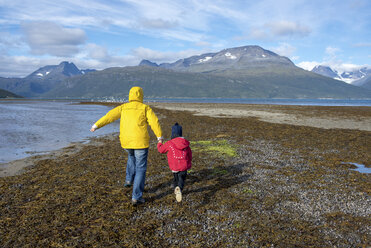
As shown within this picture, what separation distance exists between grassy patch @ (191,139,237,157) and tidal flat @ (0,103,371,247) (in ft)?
3.20

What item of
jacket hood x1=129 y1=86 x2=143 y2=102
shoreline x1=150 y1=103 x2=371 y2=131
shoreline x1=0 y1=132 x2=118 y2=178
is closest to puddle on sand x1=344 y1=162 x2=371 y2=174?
jacket hood x1=129 y1=86 x2=143 y2=102

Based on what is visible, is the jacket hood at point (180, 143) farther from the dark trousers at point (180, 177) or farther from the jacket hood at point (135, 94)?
the jacket hood at point (135, 94)

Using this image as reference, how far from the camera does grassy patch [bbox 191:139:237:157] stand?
49.2 feet

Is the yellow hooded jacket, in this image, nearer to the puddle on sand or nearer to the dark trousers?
the dark trousers

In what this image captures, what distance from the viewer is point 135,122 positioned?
7.50 meters

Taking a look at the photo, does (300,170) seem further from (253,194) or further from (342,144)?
(342,144)

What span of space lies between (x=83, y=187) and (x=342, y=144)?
730 inches

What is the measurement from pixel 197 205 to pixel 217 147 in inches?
357

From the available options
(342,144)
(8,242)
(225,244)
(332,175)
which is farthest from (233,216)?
(342,144)

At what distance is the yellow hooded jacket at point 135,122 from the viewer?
24.6 feet

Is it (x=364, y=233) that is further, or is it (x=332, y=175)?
(x=332, y=175)

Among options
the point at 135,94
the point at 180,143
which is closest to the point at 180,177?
the point at 180,143

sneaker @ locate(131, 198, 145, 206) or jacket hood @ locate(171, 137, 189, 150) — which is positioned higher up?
jacket hood @ locate(171, 137, 189, 150)

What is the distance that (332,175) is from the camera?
1114 cm
